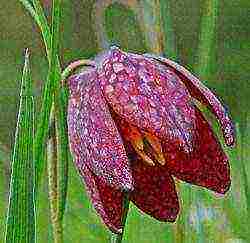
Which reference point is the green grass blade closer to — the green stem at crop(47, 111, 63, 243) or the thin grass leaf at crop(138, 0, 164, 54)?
the thin grass leaf at crop(138, 0, 164, 54)

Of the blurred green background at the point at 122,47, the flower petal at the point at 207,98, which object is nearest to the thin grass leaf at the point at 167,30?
the flower petal at the point at 207,98

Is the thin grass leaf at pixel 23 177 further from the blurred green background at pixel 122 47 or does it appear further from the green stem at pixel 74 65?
the blurred green background at pixel 122 47

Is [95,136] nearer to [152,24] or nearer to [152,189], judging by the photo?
[152,189]

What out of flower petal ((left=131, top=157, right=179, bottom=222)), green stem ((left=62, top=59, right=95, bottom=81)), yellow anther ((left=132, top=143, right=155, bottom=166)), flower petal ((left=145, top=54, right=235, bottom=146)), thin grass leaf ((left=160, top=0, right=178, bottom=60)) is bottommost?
flower petal ((left=131, top=157, right=179, bottom=222))

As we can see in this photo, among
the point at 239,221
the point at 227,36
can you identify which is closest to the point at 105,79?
the point at 239,221

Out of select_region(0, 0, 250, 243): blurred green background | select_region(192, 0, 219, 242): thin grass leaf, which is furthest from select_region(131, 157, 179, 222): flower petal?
select_region(0, 0, 250, 243): blurred green background

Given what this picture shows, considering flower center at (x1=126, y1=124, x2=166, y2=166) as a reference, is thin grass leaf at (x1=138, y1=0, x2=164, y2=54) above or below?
above
